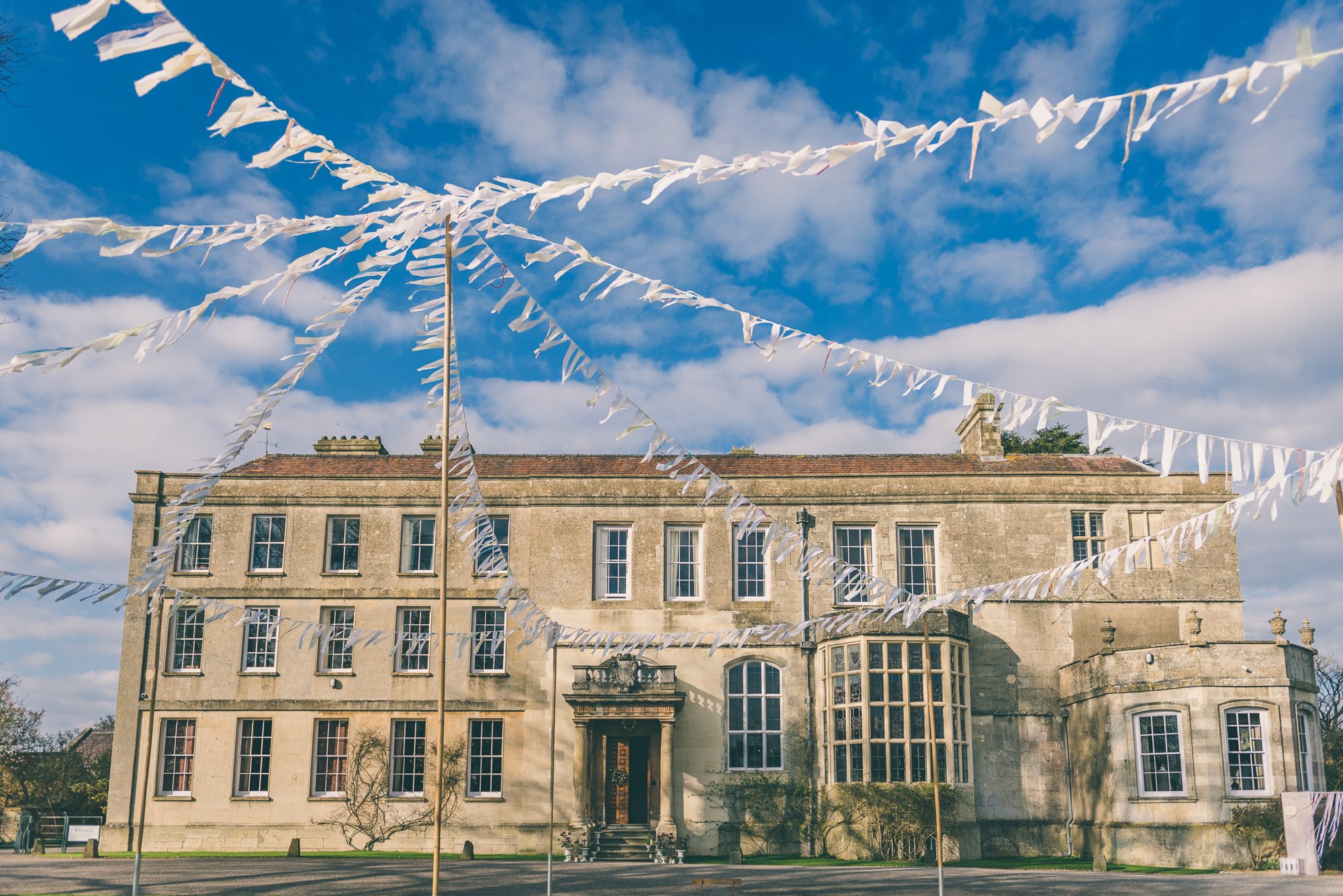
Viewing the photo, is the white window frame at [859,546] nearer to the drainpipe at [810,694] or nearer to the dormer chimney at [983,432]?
the drainpipe at [810,694]

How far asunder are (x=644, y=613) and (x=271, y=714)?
895cm

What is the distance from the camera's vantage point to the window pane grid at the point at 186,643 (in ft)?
83.1

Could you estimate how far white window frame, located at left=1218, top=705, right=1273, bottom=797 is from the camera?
19844 millimetres

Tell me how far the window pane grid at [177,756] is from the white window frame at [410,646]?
4.88 meters

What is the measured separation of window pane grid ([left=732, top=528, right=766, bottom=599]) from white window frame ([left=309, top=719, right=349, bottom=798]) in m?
9.67

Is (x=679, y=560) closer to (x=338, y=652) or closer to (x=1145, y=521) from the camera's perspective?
(x=338, y=652)

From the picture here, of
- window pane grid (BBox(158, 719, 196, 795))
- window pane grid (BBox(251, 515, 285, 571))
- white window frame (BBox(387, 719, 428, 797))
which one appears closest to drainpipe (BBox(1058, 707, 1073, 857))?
white window frame (BBox(387, 719, 428, 797))

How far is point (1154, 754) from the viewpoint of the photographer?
20.9 m

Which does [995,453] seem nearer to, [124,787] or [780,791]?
[780,791]

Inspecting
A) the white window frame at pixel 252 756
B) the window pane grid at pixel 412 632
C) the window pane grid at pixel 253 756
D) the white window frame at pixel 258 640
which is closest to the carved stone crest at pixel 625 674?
the window pane grid at pixel 412 632

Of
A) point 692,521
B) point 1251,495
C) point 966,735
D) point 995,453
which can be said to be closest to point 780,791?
point 966,735

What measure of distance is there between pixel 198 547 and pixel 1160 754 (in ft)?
71.7

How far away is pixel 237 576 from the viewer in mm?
25672

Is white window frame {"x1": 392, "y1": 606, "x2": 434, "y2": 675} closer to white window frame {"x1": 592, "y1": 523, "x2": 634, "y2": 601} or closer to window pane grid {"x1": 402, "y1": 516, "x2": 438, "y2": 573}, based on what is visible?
window pane grid {"x1": 402, "y1": 516, "x2": 438, "y2": 573}
